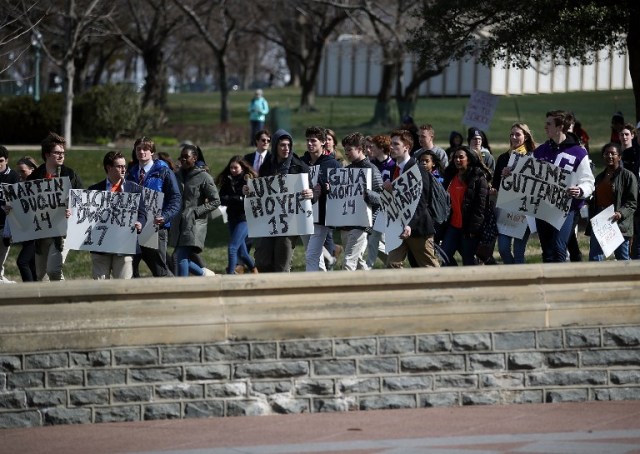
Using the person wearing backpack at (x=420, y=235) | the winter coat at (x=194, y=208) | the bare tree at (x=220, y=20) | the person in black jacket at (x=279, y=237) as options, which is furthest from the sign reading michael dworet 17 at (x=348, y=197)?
the bare tree at (x=220, y=20)

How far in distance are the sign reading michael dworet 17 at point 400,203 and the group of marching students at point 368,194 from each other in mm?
41

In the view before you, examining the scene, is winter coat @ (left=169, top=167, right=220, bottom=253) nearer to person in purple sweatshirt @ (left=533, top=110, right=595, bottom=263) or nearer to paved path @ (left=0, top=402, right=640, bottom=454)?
person in purple sweatshirt @ (left=533, top=110, right=595, bottom=263)

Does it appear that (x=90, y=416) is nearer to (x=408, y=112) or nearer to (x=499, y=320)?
(x=499, y=320)

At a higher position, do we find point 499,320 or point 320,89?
point 320,89

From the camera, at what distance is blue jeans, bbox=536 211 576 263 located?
12508 millimetres

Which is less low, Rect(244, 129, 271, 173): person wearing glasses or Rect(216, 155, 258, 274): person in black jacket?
Rect(244, 129, 271, 173): person wearing glasses

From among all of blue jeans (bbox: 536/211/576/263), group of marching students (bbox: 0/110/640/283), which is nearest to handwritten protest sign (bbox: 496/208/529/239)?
group of marching students (bbox: 0/110/640/283)

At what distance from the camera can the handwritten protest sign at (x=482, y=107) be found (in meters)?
21.7

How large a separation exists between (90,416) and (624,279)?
3815mm

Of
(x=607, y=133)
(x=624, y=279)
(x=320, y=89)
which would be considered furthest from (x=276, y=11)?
(x=624, y=279)

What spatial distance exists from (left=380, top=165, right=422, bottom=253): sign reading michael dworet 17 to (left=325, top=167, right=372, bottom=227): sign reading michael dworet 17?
486 mm

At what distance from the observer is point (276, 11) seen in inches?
2122

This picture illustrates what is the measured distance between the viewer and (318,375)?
8.65 meters

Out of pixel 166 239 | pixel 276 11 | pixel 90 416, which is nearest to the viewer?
pixel 90 416
